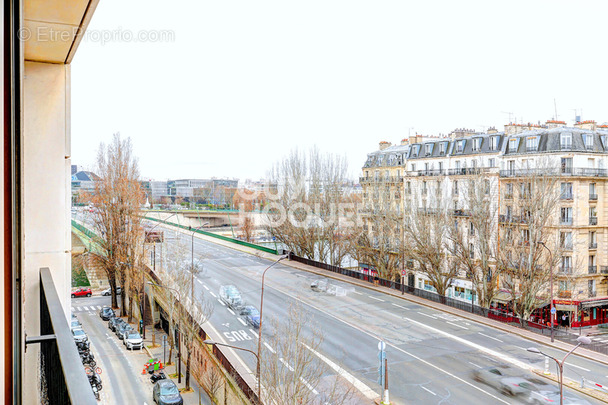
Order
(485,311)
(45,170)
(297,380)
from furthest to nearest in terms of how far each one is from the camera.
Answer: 1. (485,311)
2. (297,380)
3. (45,170)

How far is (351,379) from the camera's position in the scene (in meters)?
10.6

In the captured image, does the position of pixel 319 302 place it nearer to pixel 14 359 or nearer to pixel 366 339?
pixel 366 339

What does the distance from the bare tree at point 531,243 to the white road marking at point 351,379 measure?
26.7 feet

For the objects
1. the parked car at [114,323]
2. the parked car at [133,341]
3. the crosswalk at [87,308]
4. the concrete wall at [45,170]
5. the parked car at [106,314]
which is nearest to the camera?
the concrete wall at [45,170]

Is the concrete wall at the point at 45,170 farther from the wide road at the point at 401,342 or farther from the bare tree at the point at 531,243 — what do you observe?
the bare tree at the point at 531,243

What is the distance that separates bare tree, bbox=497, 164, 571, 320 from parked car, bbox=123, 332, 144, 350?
1207 cm

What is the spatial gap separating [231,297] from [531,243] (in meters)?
10.2

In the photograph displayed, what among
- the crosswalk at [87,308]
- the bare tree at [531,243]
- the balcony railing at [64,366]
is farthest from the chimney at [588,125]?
the balcony railing at [64,366]

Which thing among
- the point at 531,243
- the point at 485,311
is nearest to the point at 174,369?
the point at 485,311

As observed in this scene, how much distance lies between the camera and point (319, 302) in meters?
17.2

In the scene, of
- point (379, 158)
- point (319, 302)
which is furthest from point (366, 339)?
point (379, 158)

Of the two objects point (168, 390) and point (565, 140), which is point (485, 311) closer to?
point (565, 140)

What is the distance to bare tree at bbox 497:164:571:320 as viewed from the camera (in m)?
16.3

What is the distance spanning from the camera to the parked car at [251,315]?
14.2m
